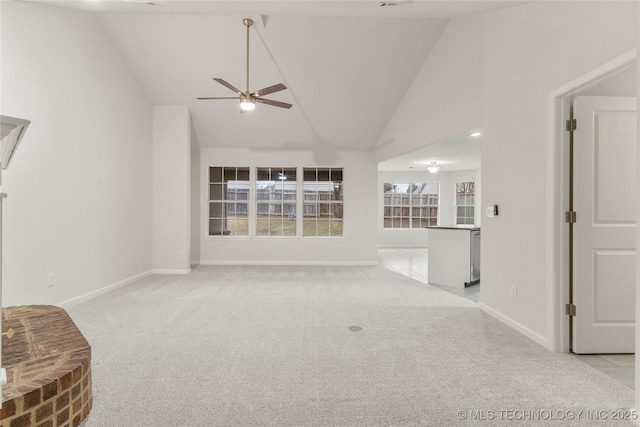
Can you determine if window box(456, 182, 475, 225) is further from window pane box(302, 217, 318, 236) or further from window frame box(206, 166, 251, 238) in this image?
window frame box(206, 166, 251, 238)

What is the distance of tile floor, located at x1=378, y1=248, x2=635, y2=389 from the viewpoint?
2289 millimetres

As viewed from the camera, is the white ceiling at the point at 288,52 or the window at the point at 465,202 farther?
the window at the point at 465,202

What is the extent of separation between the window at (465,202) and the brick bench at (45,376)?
1063cm

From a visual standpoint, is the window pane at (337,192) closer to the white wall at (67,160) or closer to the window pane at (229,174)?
the window pane at (229,174)

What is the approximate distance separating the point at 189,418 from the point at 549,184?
→ 3.13m

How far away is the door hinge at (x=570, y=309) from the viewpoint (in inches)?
102

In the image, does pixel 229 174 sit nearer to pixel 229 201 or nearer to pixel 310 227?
pixel 229 201

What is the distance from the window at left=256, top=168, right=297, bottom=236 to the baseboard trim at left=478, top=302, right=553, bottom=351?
445 cm

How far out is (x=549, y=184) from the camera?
104 inches

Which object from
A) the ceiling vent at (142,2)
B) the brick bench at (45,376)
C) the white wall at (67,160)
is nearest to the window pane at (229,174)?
the white wall at (67,160)

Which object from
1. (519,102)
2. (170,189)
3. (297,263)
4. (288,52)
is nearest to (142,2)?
(288,52)

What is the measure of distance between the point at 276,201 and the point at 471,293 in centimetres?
438

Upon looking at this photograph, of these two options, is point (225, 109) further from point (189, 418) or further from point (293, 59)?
point (189, 418)

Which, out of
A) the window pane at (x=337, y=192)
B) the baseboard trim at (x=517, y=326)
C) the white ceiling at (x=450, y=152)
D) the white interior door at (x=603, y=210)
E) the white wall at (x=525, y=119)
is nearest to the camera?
the white wall at (x=525, y=119)
